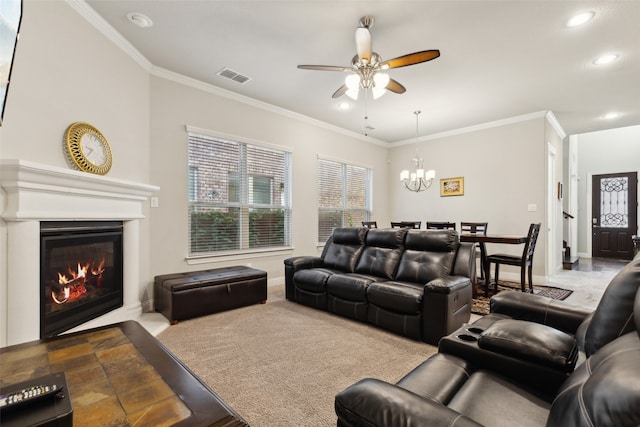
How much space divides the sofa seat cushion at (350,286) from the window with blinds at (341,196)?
2422 millimetres

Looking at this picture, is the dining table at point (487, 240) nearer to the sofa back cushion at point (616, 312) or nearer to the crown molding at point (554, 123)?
the crown molding at point (554, 123)

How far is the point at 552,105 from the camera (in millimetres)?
4805

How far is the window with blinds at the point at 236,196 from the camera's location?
4.18 m

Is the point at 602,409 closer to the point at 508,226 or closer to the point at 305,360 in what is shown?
the point at 305,360

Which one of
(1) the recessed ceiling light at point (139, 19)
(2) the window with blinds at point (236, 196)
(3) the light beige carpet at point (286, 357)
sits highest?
(1) the recessed ceiling light at point (139, 19)

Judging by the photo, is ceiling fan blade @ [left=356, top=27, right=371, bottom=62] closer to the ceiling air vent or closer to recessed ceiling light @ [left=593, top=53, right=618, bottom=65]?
the ceiling air vent

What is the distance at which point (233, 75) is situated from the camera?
3908 mm

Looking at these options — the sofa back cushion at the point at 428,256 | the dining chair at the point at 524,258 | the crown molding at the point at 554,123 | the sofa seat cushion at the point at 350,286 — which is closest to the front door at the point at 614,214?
the crown molding at the point at 554,123

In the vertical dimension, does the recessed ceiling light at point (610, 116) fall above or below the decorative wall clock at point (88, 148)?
above

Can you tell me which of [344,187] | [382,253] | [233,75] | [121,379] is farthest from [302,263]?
[121,379]

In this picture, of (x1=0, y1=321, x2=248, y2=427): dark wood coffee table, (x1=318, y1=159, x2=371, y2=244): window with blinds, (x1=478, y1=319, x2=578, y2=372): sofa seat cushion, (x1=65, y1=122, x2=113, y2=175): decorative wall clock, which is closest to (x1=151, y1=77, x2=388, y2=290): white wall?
(x1=318, y1=159, x2=371, y2=244): window with blinds

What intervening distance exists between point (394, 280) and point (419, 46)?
8.57ft

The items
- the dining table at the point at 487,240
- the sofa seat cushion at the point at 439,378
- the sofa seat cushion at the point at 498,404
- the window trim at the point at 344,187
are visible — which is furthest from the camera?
the window trim at the point at 344,187

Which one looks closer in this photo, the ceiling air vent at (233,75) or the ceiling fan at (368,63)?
the ceiling fan at (368,63)
